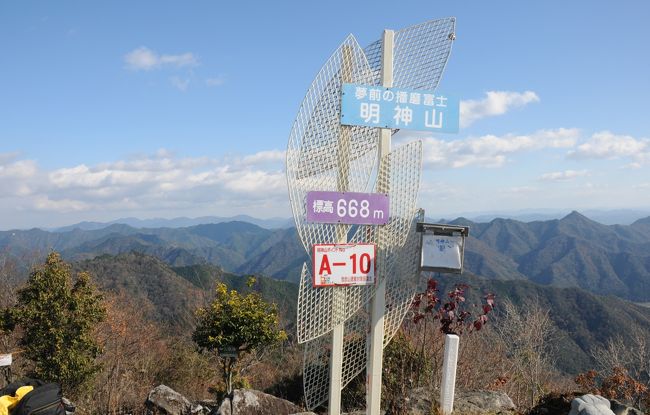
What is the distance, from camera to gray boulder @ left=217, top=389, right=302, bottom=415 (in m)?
5.50

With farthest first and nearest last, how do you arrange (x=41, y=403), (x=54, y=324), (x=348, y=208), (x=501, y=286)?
(x=501, y=286), (x=54, y=324), (x=348, y=208), (x=41, y=403)

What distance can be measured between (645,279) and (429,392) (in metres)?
158

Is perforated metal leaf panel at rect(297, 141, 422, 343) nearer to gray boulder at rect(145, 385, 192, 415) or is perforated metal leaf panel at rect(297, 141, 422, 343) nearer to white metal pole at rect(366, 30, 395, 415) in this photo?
white metal pole at rect(366, 30, 395, 415)

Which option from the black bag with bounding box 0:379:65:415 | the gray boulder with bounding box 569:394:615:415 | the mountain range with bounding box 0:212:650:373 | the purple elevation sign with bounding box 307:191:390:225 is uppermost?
the purple elevation sign with bounding box 307:191:390:225

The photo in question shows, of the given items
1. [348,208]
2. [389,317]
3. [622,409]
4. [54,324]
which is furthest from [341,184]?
[54,324]

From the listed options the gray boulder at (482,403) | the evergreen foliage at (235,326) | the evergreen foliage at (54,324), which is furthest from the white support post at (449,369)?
the evergreen foliage at (54,324)

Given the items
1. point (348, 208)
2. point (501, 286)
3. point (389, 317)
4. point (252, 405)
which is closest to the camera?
point (348, 208)

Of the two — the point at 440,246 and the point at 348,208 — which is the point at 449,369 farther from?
the point at 348,208

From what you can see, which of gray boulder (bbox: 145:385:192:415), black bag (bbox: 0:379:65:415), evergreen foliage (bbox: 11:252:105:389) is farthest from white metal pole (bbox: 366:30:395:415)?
evergreen foliage (bbox: 11:252:105:389)

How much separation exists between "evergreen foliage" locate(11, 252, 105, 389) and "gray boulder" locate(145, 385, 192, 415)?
8.88ft

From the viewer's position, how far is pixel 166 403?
255 inches

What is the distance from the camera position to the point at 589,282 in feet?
461

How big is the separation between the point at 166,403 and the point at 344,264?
138 inches

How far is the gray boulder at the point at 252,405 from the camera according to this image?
5.50 metres
